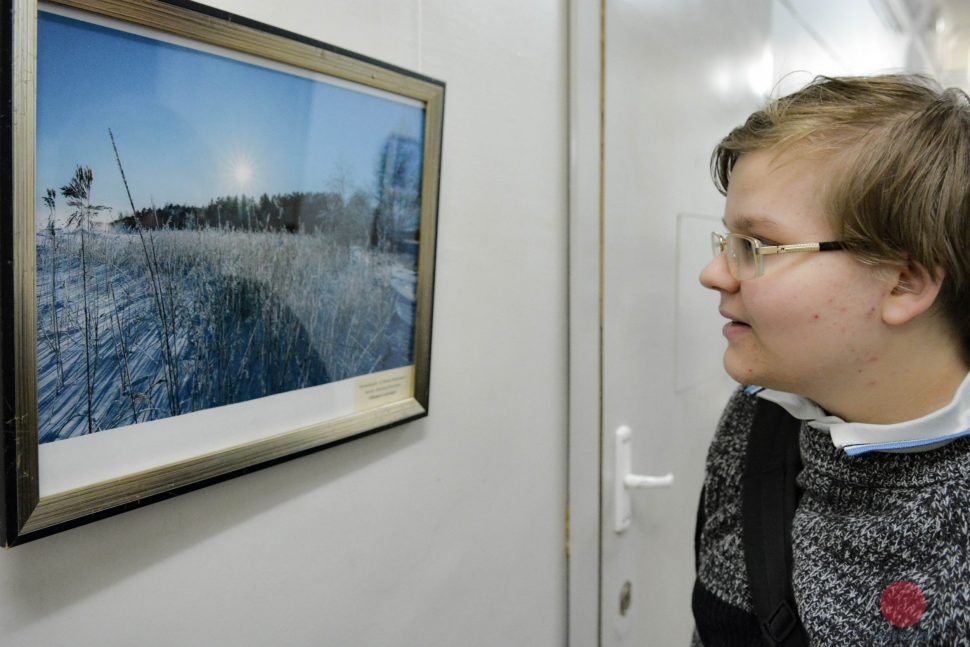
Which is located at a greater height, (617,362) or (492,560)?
(617,362)

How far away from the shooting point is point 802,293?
0.66 metres

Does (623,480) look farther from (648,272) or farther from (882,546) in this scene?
(882,546)

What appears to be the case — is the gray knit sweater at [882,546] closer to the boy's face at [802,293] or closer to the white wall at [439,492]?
the boy's face at [802,293]

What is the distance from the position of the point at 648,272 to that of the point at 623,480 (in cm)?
42

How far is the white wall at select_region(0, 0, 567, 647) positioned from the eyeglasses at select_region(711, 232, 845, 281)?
0.33m

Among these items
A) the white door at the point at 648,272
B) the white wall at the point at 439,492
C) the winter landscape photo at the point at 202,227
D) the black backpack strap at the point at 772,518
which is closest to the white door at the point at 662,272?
the white door at the point at 648,272

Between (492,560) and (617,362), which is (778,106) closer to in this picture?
(617,362)

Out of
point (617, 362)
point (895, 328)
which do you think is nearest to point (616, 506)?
point (617, 362)

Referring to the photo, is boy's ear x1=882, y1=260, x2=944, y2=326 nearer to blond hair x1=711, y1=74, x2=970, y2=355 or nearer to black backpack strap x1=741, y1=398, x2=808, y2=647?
blond hair x1=711, y1=74, x2=970, y2=355

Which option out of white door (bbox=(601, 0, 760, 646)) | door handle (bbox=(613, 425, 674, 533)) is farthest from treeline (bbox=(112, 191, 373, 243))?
door handle (bbox=(613, 425, 674, 533))

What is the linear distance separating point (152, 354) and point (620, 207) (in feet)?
2.81

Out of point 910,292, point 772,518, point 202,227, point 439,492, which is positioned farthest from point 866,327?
point 202,227

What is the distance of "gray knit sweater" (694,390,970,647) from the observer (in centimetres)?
60

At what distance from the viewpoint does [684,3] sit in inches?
50.3
